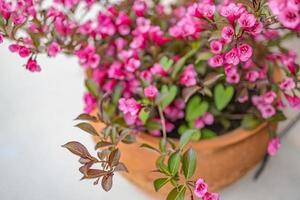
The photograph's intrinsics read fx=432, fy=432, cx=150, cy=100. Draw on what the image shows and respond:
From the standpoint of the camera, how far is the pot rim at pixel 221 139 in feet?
2.48

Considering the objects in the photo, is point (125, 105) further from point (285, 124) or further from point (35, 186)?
point (285, 124)

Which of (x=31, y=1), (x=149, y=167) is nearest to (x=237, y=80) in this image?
(x=149, y=167)

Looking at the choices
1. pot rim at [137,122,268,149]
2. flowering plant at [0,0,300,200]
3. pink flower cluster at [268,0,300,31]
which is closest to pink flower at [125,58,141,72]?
flowering plant at [0,0,300,200]

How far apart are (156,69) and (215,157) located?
0.19 m

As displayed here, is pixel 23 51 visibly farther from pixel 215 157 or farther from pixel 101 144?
pixel 215 157

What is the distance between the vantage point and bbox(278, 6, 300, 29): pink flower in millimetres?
413

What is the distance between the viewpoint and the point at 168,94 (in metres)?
0.74

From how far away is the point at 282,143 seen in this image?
3.14 ft

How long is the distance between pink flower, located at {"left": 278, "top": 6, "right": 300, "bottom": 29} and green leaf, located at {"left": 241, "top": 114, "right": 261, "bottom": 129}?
38 cm

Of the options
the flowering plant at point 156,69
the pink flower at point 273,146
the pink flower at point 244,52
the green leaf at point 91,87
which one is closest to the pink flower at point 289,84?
the flowering plant at point 156,69

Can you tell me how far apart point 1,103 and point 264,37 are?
21.2 inches

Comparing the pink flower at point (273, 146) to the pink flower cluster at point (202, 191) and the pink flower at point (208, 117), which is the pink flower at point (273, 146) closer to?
the pink flower at point (208, 117)

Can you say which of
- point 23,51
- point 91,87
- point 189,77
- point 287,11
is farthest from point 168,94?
point 287,11

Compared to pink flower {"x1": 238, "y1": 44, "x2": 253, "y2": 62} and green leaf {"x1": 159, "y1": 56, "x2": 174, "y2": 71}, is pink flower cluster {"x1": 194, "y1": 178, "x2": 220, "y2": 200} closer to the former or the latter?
pink flower {"x1": 238, "y1": 44, "x2": 253, "y2": 62}
